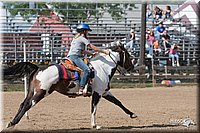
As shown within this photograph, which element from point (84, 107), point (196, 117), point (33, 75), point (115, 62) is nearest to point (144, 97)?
point (84, 107)

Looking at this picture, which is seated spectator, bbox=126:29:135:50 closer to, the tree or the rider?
the tree

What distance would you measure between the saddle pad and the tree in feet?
58.5

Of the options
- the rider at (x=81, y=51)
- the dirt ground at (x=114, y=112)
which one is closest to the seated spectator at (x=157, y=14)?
the dirt ground at (x=114, y=112)

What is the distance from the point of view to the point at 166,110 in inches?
599

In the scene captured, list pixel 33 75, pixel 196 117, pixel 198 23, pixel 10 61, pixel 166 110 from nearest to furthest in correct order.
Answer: pixel 33 75, pixel 196 117, pixel 166 110, pixel 10 61, pixel 198 23

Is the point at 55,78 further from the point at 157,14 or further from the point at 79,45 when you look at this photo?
the point at 157,14

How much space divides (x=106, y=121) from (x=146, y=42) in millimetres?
16212

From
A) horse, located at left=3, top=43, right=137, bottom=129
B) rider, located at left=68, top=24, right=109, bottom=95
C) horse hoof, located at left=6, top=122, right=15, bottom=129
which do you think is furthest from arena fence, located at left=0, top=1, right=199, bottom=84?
horse hoof, located at left=6, top=122, right=15, bottom=129

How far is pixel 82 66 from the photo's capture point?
11.5 m

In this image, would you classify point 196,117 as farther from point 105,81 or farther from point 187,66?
point 187,66

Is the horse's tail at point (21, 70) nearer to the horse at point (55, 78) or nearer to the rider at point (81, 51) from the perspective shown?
the horse at point (55, 78)

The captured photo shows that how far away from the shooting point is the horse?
11.1m

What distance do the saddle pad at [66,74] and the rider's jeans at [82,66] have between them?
167mm

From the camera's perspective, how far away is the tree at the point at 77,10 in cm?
3015
